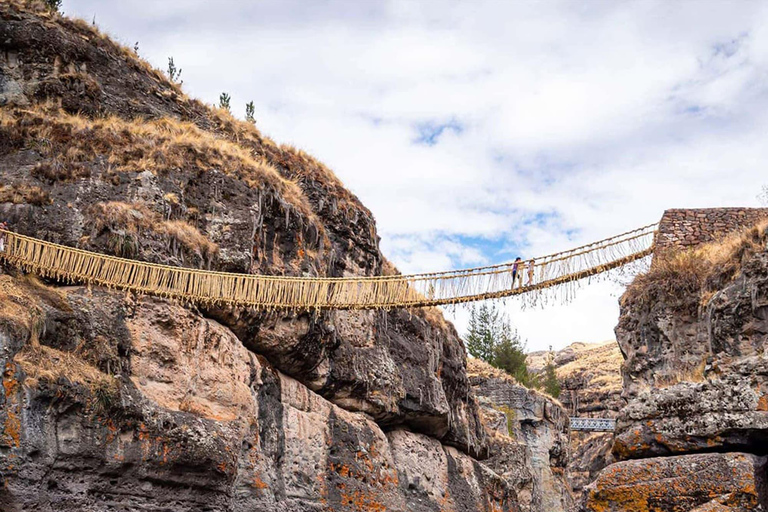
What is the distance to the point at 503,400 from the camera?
4175 centimetres

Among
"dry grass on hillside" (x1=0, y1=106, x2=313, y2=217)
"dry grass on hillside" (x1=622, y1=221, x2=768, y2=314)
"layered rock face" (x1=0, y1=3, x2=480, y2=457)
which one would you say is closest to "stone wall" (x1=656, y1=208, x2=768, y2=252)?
"dry grass on hillside" (x1=622, y1=221, x2=768, y2=314)

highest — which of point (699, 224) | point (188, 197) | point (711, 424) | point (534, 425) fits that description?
point (188, 197)

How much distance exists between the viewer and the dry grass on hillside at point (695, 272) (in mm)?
10375

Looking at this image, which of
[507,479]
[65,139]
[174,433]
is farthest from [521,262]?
[507,479]

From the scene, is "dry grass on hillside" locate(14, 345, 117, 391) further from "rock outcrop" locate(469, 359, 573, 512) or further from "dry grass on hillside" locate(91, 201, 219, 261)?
"rock outcrop" locate(469, 359, 573, 512)

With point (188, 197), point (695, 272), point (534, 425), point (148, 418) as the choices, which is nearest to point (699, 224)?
point (695, 272)

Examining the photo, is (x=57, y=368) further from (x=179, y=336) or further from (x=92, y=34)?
(x=92, y=34)

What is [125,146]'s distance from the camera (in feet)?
67.3

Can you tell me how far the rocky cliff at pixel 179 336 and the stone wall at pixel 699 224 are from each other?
29.4 feet

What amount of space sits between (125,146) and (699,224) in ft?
41.8

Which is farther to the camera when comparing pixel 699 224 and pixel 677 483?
pixel 699 224

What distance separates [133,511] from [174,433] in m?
1.49

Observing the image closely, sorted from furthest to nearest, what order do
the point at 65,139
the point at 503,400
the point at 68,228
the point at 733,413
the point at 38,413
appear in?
the point at 503,400 < the point at 65,139 < the point at 68,228 < the point at 38,413 < the point at 733,413

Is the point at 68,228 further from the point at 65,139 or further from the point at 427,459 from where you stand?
the point at 427,459
